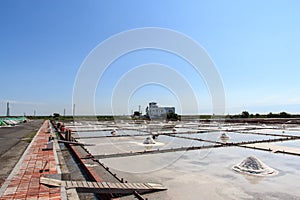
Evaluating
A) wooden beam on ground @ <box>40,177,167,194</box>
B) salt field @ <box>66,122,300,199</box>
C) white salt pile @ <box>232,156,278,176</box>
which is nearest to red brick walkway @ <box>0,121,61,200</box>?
wooden beam on ground @ <box>40,177,167,194</box>

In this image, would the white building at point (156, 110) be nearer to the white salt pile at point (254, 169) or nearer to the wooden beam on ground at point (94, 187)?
the white salt pile at point (254, 169)

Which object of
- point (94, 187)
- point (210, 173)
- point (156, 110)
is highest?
point (156, 110)

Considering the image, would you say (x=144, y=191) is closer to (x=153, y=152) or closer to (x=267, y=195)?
(x=267, y=195)

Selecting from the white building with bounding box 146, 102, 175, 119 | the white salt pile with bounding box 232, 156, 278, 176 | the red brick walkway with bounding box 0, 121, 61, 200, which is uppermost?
the white building with bounding box 146, 102, 175, 119

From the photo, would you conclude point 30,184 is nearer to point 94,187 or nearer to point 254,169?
point 94,187

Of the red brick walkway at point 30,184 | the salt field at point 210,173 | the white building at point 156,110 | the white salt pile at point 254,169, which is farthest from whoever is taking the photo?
the white building at point 156,110

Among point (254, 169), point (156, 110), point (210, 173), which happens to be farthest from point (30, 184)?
point (156, 110)

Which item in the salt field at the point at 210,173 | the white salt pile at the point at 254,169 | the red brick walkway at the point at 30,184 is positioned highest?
the red brick walkway at the point at 30,184

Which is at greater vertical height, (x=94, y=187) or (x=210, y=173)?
(x=94, y=187)

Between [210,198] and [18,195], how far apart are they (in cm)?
332

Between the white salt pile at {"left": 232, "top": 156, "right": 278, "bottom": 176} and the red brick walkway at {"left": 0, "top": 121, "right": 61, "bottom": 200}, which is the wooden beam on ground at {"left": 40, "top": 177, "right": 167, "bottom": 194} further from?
the white salt pile at {"left": 232, "top": 156, "right": 278, "bottom": 176}

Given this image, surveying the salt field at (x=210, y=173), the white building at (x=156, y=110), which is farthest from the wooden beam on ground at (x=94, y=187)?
the white building at (x=156, y=110)

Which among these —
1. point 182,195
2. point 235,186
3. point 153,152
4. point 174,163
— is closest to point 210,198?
point 182,195

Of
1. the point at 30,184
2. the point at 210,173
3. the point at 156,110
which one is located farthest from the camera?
the point at 156,110
